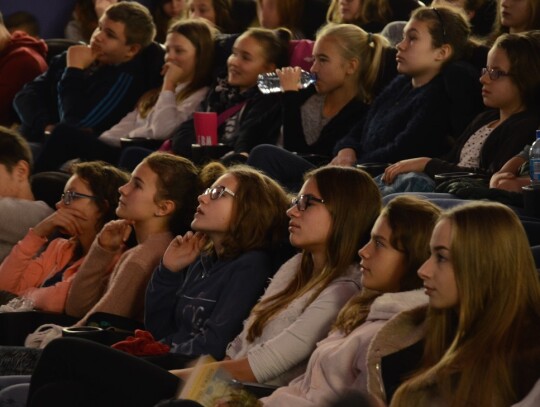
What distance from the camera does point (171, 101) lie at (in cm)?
617

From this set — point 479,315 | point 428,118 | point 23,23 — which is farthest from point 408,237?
point 23,23

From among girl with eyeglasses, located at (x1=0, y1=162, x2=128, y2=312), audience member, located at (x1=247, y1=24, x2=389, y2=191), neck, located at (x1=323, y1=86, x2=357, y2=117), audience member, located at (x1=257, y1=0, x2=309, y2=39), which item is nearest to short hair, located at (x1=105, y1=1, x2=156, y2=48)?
audience member, located at (x1=257, y1=0, x2=309, y2=39)

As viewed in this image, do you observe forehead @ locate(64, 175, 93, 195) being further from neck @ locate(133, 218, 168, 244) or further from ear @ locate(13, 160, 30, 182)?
ear @ locate(13, 160, 30, 182)

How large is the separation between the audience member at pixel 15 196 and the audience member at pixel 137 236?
0.67m

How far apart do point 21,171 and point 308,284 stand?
2044mm

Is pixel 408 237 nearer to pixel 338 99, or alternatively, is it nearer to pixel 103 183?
pixel 103 183

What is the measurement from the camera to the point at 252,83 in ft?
19.2

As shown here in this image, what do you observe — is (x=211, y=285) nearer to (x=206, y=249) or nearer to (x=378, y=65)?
(x=206, y=249)

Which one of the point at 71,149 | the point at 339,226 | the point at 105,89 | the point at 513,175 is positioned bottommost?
the point at 71,149

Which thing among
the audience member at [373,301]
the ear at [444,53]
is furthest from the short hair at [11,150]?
the audience member at [373,301]

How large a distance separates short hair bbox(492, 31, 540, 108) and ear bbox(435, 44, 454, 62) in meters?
0.50

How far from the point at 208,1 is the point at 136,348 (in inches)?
130

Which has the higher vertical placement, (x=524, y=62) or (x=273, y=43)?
(x=524, y=62)

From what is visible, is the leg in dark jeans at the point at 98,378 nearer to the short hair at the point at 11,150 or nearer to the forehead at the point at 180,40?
the short hair at the point at 11,150
